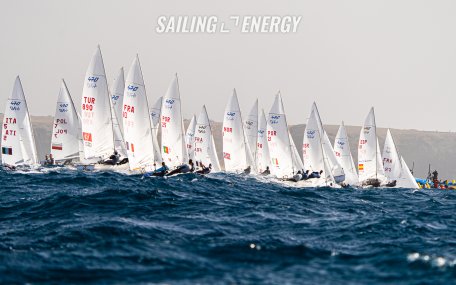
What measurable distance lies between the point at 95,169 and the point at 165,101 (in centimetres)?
984

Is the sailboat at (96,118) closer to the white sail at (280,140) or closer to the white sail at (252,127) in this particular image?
the white sail at (280,140)

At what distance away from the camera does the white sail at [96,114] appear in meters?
47.9

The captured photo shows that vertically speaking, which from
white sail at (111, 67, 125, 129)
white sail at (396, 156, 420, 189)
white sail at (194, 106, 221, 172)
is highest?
white sail at (111, 67, 125, 129)

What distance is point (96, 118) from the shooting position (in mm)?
49062

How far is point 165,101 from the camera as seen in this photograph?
55281 mm

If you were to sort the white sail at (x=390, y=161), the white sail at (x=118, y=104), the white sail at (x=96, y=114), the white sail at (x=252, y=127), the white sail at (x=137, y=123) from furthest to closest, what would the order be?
1. the white sail at (x=252, y=127)
2. the white sail at (x=390, y=161)
3. the white sail at (x=118, y=104)
4. the white sail at (x=96, y=114)
5. the white sail at (x=137, y=123)

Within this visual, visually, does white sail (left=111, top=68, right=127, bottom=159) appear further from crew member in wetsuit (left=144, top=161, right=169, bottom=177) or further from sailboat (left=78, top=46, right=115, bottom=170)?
crew member in wetsuit (left=144, top=161, right=169, bottom=177)

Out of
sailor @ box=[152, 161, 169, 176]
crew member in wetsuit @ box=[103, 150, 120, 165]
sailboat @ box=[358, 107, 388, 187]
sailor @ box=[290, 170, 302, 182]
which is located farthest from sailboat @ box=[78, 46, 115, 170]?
sailboat @ box=[358, 107, 388, 187]

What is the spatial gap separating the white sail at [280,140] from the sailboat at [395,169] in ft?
44.1

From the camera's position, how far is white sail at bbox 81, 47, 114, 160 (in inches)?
1887

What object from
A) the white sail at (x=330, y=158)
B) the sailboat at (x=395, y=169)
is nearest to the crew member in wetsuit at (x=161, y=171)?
the white sail at (x=330, y=158)

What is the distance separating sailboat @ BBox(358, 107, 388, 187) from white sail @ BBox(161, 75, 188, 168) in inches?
951

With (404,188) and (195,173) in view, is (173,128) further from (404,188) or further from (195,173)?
(404,188)

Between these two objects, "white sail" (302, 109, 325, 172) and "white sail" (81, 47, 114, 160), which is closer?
"white sail" (81, 47, 114, 160)
